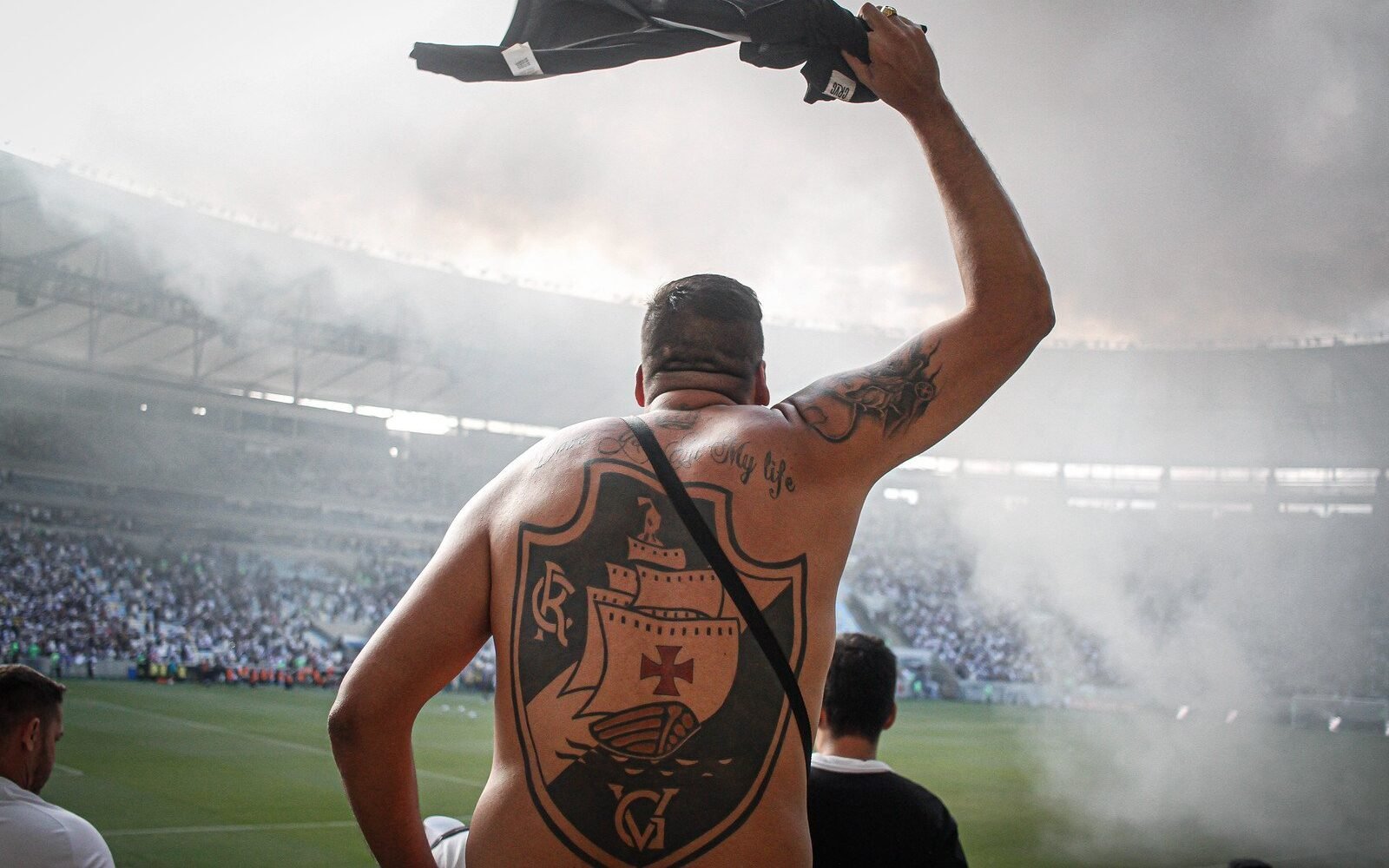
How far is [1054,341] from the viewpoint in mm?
41000

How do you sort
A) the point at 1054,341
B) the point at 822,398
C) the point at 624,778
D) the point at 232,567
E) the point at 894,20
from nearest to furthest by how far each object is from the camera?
the point at 624,778 < the point at 822,398 < the point at 894,20 < the point at 232,567 < the point at 1054,341

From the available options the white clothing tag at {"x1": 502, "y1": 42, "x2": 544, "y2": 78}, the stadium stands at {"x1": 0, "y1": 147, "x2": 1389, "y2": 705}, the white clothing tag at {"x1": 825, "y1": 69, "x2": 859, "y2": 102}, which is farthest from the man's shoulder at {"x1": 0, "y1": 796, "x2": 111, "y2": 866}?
the stadium stands at {"x1": 0, "y1": 147, "x2": 1389, "y2": 705}

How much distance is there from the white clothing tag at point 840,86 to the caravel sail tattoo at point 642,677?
0.82 meters

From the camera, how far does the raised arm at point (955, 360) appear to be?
1872mm

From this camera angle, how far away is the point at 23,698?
11.5 ft

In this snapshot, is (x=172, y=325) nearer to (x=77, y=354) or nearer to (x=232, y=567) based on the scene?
(x=77, y=354)

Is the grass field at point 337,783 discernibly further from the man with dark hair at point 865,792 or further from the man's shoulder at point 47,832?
the man with dark hair at point 865,792

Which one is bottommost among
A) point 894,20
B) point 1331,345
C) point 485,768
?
point 485,768

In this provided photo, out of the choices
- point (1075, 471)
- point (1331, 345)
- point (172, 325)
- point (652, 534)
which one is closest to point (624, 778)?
point (652, 534)

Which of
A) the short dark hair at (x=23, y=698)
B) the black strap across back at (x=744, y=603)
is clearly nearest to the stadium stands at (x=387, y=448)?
the short dark hair at (x=23, y=698)

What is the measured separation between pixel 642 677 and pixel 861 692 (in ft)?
5.85

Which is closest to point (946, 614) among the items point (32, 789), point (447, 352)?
point (447, 352)

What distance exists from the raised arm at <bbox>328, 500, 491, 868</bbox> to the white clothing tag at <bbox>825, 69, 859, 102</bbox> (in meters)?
1.04

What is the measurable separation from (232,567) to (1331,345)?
34.4m
